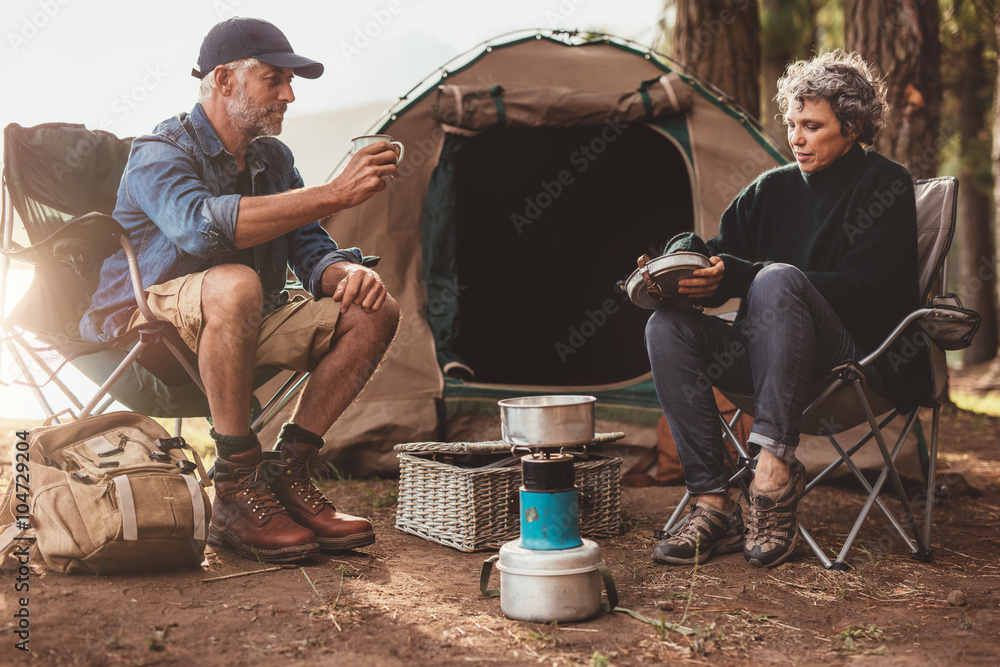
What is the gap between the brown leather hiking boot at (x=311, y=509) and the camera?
7.10 ft

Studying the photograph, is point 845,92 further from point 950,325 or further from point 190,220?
point 190,220

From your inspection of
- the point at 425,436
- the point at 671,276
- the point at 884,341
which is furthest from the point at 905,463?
the point at 425,436

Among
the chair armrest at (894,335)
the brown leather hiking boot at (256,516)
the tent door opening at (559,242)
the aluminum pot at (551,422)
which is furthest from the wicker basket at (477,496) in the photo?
the tent door opening at (559,242)

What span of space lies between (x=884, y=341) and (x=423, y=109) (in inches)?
79.9

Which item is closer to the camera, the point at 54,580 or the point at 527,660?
the point at 527,660

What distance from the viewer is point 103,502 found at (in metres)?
1.84

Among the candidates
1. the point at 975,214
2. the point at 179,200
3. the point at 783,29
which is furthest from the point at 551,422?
the point at 975,214

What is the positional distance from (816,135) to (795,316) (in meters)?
0.56

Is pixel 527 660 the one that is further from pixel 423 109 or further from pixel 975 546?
pixel 423 109

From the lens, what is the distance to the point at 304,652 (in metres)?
1.51

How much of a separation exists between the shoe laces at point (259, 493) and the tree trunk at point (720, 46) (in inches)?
141

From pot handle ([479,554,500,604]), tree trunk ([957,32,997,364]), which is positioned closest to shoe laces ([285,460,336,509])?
pot handle ([479,554,500,604])

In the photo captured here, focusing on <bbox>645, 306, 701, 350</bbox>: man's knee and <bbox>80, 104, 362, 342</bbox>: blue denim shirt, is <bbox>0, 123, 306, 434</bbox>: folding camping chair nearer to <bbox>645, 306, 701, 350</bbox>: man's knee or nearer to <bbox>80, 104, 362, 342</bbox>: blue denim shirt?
<bbox>80, 104, 362, 342</bbox>: blue denim shirt

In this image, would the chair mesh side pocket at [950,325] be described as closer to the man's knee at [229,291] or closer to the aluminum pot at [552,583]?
the aluminum pot at [552,583]
